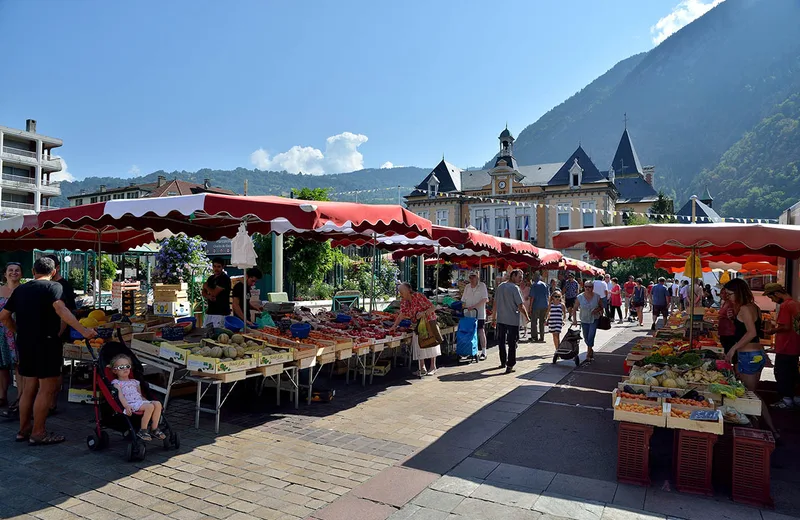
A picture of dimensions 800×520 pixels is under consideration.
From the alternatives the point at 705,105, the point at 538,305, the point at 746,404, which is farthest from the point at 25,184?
the point at 705,105

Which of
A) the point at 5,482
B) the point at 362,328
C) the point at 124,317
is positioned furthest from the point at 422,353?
the point at 5,482

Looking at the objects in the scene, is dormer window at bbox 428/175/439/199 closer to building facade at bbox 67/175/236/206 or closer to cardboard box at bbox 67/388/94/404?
building facade at bbox 67/175/236/206

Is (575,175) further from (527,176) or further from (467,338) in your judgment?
(467,338)

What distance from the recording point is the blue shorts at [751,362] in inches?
233

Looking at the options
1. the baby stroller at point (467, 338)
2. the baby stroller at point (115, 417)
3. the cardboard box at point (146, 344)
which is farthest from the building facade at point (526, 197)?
the baby stroller at point (115, 417)

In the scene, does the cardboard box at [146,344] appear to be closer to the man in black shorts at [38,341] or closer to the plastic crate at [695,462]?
the man in black shorts at [38,341]

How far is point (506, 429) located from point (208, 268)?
40.3ft

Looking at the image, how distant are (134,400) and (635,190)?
2385 inches

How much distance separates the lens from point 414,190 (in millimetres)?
54625

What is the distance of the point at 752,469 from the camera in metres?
3.99

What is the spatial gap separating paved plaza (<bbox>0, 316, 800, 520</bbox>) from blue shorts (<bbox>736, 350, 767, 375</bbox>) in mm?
1617

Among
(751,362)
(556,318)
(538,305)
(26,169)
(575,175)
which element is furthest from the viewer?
(26,169)

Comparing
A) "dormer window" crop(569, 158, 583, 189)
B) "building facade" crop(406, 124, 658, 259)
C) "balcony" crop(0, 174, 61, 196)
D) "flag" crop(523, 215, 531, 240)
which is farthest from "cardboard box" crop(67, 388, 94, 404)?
"balcony" crop(0, 174, 61, 196)

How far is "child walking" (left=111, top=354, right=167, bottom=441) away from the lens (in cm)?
469
